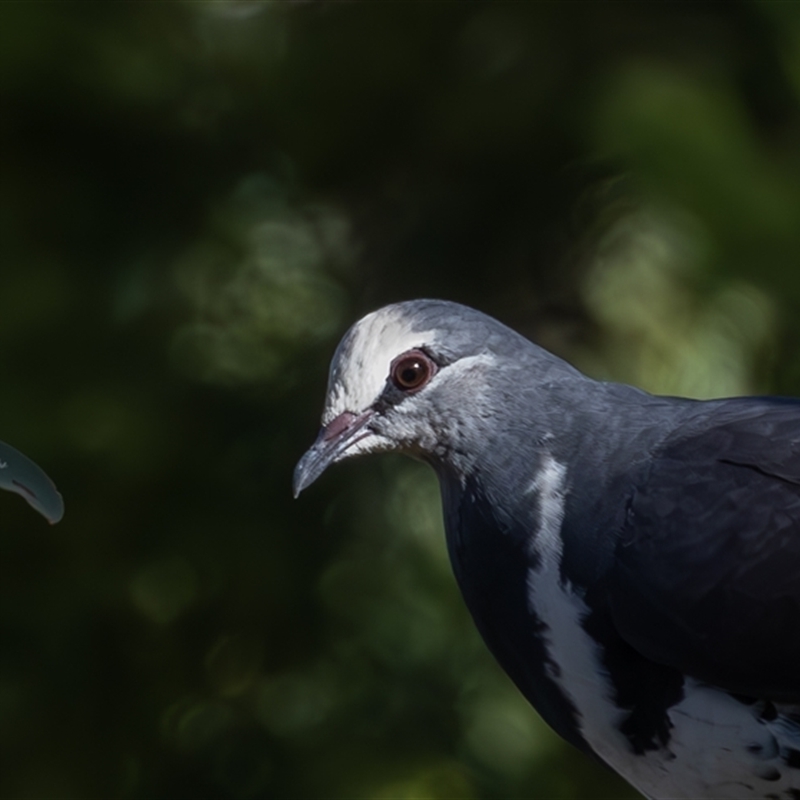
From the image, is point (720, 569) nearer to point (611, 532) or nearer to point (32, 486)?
point (611, 532)

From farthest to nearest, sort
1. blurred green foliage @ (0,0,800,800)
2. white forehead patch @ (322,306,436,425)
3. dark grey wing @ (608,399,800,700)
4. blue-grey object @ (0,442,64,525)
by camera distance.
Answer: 1. blurred green foliage @ (0,0,800,800)
2. white forehead patch @ (322,306,436,425)
3. dark grey wing @ (608,399,800,700)
4. blue-grey object @ (0,442,64,525)

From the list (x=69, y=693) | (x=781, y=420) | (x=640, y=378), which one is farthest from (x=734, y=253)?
(x=69, y=693)

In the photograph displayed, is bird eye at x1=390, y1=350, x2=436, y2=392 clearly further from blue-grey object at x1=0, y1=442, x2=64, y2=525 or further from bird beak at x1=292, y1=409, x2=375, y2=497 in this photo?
blue-grey object at x1=0, y1=442, x2=64, y2=525

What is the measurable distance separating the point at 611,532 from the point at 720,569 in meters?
0.16

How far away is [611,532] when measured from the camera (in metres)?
1.81

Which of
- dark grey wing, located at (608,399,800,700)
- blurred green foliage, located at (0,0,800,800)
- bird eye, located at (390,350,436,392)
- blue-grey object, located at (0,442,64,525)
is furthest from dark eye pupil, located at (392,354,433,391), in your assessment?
blurred green foliage, located at (0,0,800,800)

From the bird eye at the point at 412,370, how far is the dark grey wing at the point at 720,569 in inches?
14.6

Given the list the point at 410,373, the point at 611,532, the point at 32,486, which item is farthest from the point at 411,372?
the point at 32,486

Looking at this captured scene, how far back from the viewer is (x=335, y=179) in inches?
134

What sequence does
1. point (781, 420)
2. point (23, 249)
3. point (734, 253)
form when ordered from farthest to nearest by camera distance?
point (23, 249) < point (734, 253) < point (781, 420)

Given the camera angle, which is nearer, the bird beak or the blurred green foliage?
the bird beak

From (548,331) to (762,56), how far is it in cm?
89

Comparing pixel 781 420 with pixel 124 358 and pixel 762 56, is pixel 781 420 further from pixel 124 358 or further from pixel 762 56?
pixel 124 358

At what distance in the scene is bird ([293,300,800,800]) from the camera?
1.75 metres
